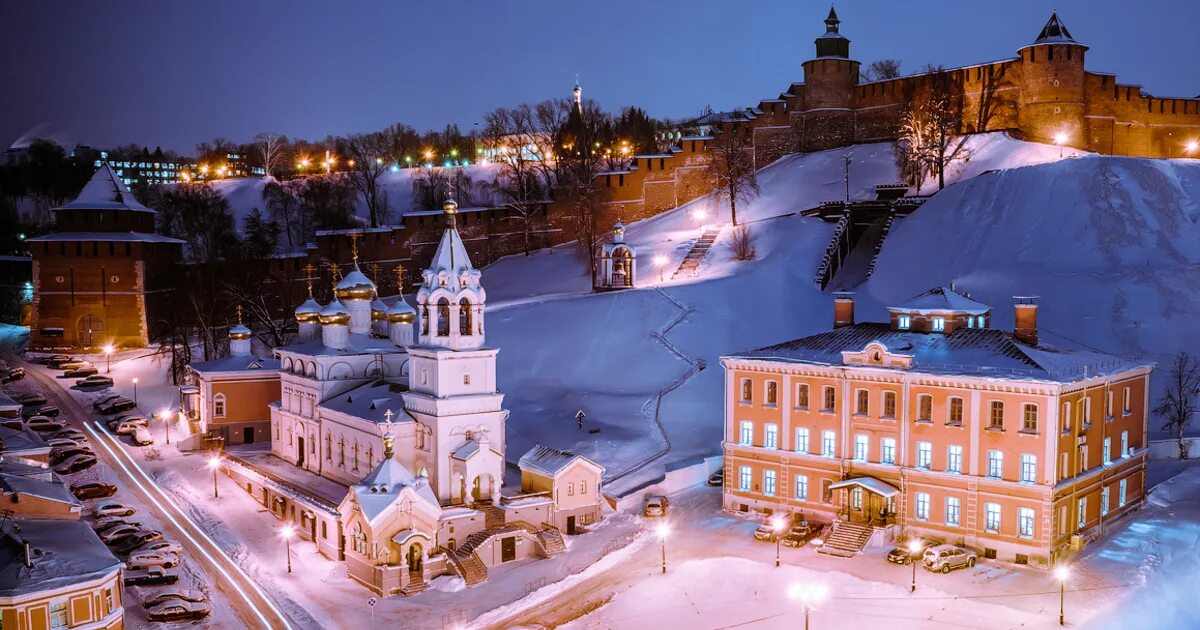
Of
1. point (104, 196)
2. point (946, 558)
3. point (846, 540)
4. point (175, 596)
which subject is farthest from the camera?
point (104, 196)

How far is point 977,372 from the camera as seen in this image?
29.6 meters

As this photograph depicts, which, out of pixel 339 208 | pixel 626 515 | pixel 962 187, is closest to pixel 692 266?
pixel 962 187

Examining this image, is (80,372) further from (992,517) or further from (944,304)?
(992,517)

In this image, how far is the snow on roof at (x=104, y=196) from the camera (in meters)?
61.6

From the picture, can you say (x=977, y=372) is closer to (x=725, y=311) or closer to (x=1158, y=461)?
(x=1158, y=461)

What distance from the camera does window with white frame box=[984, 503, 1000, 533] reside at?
29.3 meters

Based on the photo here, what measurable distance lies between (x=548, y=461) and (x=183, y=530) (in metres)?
11.7

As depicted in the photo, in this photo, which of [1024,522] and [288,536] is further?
[288,536]

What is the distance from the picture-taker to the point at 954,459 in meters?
30.1

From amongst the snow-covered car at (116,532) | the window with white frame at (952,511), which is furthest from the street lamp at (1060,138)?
the snow-covered car at (116,532)

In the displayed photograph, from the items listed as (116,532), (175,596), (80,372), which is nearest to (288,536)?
(175,596)

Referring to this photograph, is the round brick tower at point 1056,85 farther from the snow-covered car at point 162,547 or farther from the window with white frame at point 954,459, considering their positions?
the snow-covered car at point 162,547

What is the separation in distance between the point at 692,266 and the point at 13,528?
3692cm

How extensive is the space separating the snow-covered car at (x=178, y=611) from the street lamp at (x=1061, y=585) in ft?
67.7
